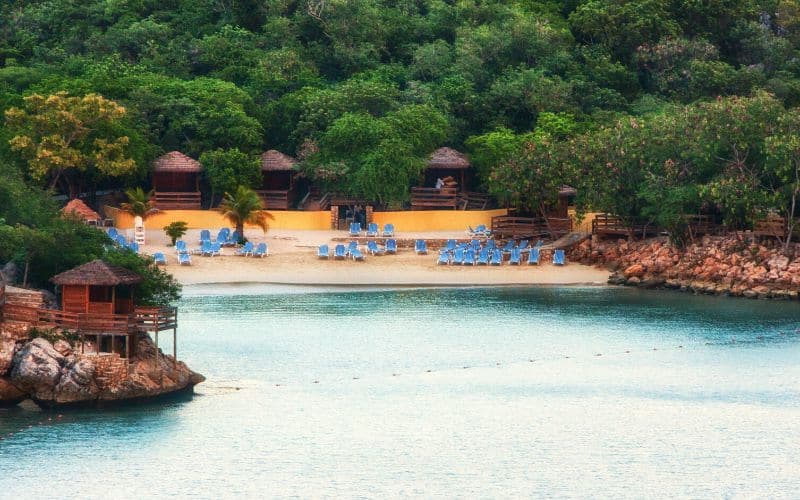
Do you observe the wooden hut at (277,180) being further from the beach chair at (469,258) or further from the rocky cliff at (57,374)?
the rocky cliff at (57,374)

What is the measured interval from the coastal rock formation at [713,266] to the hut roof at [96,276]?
28.7 metres

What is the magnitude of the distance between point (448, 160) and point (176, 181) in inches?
478

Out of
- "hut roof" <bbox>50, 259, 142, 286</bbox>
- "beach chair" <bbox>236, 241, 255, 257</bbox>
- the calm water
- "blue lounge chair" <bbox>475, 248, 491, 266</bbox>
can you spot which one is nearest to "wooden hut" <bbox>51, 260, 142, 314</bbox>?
"hut roof" <bbox>50, 259, 142, 286</bbox>

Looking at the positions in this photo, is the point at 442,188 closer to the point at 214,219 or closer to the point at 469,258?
the point at 469,258

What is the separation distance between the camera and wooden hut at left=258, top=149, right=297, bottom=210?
9081 cm

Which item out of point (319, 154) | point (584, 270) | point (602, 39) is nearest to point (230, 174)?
point (319, 154)

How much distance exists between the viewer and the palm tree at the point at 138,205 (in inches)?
3386

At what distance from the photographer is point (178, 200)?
90.1 metres

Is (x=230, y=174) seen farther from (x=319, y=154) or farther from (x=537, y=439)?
(x=537, y=439)

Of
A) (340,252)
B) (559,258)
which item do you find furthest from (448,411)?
(559,258)

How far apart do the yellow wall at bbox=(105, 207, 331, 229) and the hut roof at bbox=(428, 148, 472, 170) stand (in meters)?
5.46

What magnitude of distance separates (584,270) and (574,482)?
1274 inches

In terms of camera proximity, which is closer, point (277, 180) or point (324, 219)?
point (324, 219)

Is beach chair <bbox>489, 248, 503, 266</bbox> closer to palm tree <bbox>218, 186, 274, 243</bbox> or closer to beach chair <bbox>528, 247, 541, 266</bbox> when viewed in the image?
beach chair <bbox>528, 247, 541, 266</bbox>
